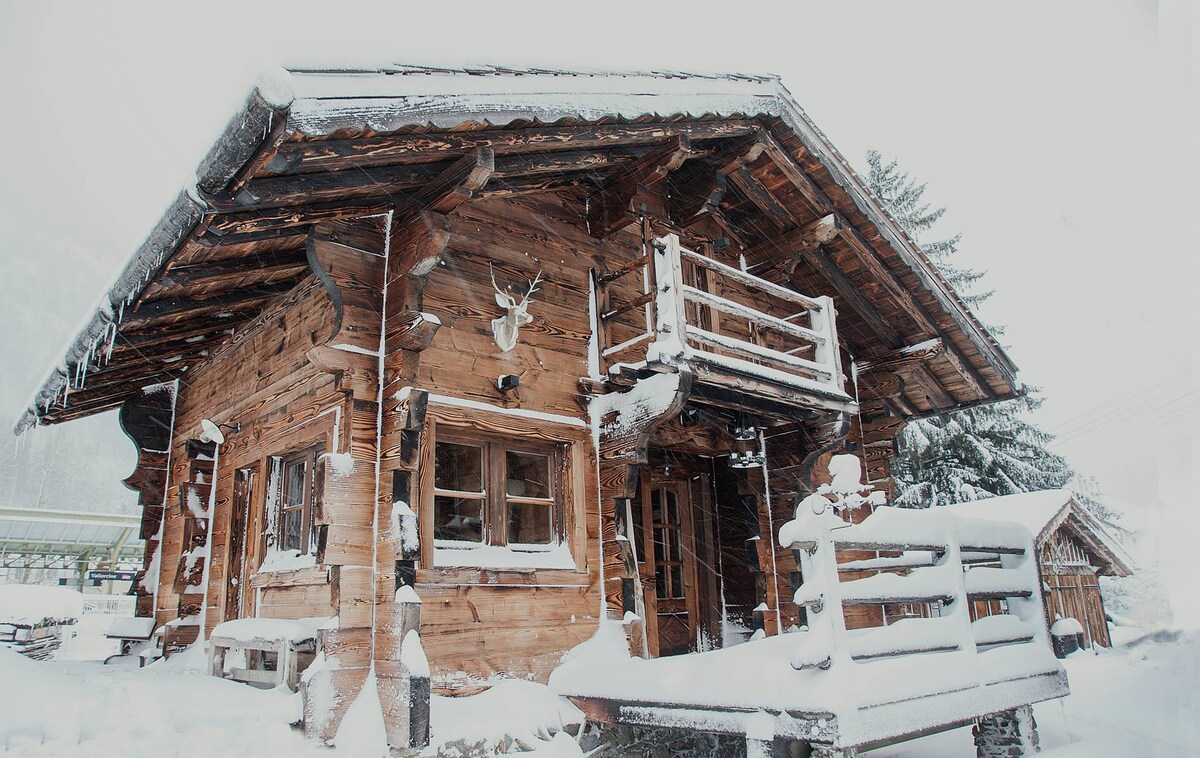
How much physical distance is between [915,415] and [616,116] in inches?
266

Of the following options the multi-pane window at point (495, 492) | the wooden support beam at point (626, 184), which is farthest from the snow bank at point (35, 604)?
the wooden support beam at point (626, 184)

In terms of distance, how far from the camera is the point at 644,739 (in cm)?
589

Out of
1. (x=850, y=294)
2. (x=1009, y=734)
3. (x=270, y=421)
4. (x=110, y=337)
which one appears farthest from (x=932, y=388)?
(x=110, y=337)

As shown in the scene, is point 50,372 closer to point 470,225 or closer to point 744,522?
point 470,225

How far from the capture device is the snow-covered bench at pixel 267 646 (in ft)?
19.3

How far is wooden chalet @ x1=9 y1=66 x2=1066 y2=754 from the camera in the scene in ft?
17.1

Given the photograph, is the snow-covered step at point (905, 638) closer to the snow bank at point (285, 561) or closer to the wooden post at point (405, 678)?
the wooden post at point (405, 678)

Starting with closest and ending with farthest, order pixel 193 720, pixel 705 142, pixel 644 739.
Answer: pixel 193 720
pixel 644 739
pixel 705 142

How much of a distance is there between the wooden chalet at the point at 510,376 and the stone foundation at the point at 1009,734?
1.07 ft

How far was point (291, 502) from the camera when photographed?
23.8 feet

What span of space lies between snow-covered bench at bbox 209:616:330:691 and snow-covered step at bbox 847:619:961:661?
3.53m

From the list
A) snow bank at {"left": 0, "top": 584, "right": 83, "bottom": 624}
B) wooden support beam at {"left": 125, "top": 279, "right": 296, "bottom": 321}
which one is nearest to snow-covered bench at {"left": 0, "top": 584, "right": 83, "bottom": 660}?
snow bank at {"left": 0, "top": 584, "right": 83, "bottom": 624}

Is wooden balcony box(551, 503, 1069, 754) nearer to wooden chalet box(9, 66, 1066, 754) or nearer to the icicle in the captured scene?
wooden chalet box(9, 66, 1066, 754)

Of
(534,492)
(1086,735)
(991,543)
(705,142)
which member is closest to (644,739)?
(534,492)
